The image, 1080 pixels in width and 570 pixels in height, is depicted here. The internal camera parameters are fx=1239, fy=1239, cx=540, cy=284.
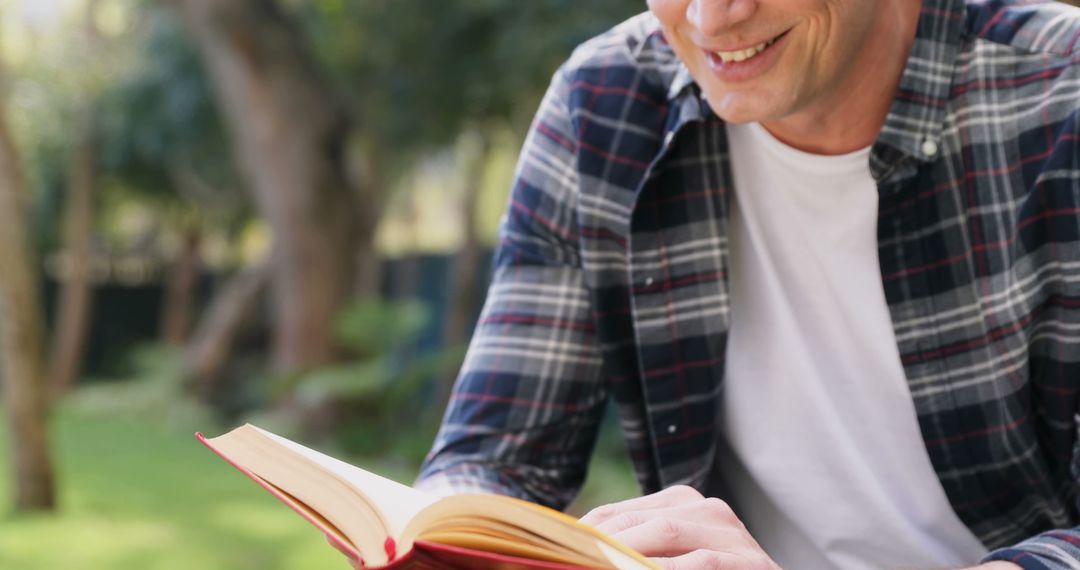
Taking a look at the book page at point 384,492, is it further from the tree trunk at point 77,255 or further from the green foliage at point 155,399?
the tree trunk at point 77,255

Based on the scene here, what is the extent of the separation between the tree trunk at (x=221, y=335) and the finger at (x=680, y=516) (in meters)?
12.4

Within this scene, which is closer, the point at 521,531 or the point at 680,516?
the point at 521,531

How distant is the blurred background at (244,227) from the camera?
232 inches

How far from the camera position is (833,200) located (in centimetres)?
162

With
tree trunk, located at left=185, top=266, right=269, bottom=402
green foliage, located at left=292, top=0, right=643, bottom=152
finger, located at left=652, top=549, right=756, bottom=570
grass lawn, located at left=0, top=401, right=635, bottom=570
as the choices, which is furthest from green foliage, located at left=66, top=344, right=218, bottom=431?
finger, located at left=652, top=549, right=756, bottom=570

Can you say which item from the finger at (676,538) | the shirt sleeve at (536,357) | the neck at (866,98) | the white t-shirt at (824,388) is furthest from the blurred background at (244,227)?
the finger at (676,538)

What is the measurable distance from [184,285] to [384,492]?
51.3ft

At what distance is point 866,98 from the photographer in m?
1.61

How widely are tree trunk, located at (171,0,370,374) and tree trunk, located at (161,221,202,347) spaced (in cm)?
757

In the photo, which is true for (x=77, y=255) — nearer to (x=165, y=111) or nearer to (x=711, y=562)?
(x=165, y=111)

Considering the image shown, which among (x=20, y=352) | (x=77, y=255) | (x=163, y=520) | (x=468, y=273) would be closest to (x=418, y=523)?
(x=163, y=520)

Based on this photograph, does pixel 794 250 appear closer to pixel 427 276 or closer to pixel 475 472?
pixel 475 472

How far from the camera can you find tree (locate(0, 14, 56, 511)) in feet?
18.8

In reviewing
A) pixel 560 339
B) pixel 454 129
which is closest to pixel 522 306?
pixel 560 339
